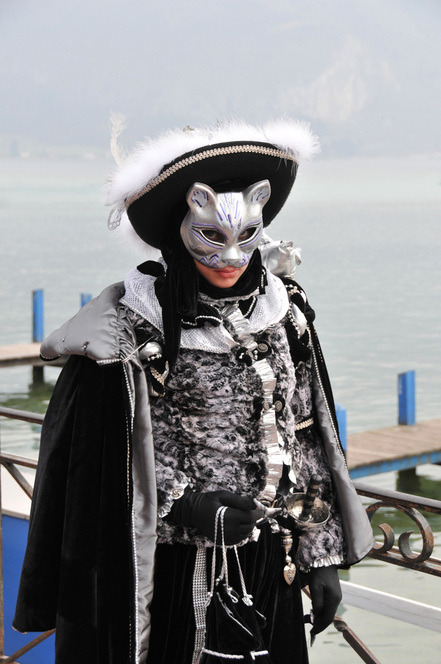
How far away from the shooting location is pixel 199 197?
198 centimetres

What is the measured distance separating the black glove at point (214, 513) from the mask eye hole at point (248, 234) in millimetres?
525

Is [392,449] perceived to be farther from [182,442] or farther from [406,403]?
[182,442]

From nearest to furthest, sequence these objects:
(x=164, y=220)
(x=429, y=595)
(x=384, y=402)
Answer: (x=164, y=220)
(x=429, y=595)
(x=384, y=402)

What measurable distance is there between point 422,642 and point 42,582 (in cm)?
415

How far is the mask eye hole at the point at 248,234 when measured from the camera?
2.02 metres

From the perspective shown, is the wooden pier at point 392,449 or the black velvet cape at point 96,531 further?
the wooden pier at point 392,449

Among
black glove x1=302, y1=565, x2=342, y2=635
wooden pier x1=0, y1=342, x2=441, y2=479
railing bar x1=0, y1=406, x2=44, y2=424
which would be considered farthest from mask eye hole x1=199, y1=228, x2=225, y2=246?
wooden pier x1=0, y1=342, x2=441, y2=479

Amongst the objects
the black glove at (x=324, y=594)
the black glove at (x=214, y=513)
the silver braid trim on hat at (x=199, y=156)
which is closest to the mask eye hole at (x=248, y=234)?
the silver braid trim on hat at (x=199, y=156)

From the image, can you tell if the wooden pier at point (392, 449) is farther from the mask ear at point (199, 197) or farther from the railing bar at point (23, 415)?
the mask ear at point (199, 197)

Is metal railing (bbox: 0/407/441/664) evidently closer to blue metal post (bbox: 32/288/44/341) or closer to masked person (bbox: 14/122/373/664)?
masked person (bbox: 14/122/373/664)

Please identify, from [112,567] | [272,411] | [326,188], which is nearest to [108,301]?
[272,411]

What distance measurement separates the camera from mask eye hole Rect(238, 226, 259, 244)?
202 cm

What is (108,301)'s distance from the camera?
202 cm

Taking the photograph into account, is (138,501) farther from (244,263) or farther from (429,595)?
(429,595)
